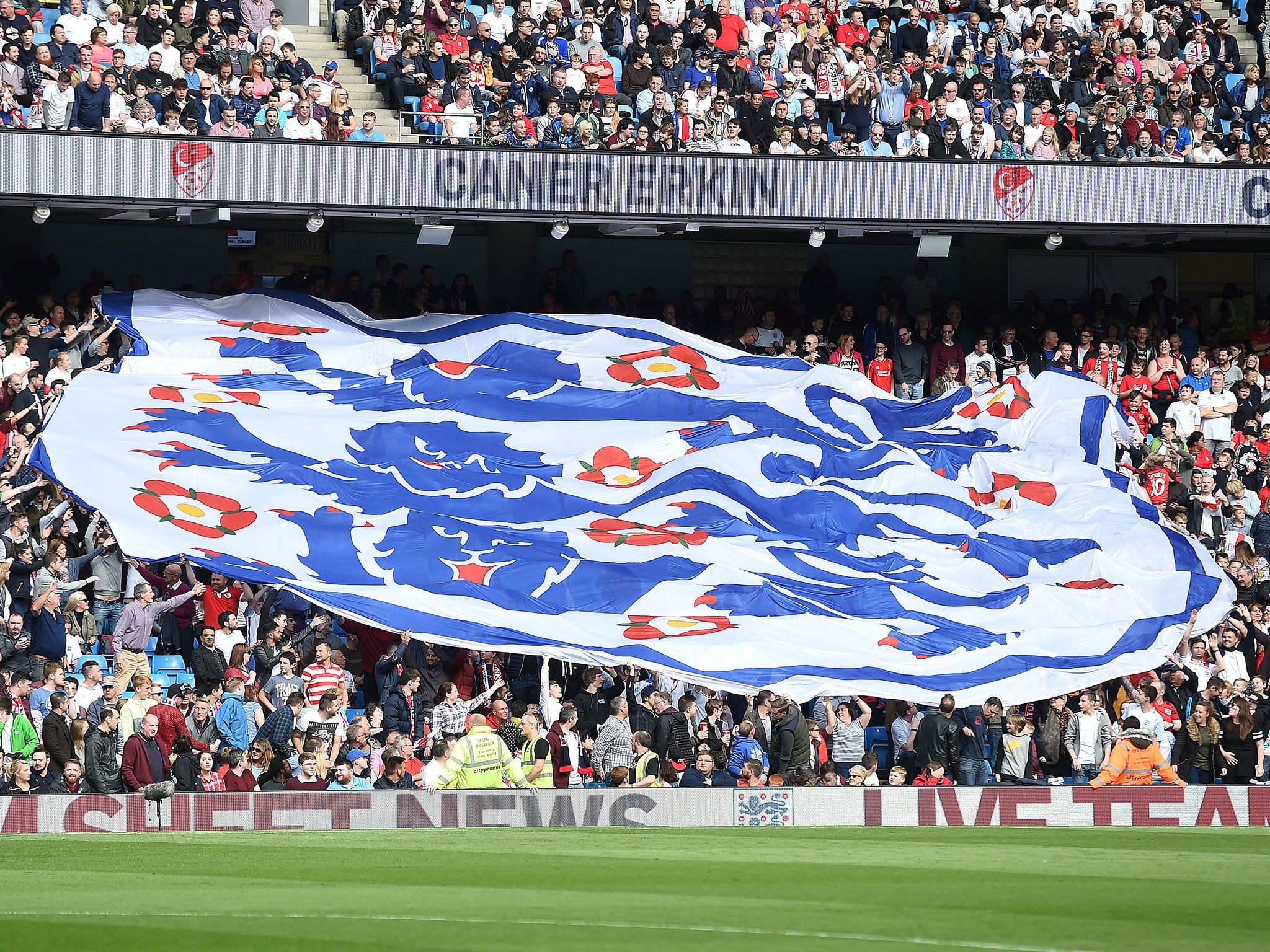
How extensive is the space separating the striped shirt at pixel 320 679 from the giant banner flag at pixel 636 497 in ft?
1.77

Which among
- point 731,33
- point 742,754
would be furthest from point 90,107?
point 742,754

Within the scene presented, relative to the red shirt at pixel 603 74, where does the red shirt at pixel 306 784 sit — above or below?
below

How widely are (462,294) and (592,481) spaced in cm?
445

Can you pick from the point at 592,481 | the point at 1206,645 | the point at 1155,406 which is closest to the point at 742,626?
the point at 592,481

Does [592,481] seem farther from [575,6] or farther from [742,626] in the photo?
[575,6]

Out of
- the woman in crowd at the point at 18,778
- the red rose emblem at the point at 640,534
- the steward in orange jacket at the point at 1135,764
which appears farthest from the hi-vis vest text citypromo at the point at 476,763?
the steward in orange jacket at the point at 1135,764

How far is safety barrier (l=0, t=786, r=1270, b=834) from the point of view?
46.8 feet

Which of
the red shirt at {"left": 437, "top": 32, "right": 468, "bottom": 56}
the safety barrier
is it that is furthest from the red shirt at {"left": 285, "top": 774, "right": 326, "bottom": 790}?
the red shirt at {"left": 437, "top": 32, "right": 468, "bottom": 56}

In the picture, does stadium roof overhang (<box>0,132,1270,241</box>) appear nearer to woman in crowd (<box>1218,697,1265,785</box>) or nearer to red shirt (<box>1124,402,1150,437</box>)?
red shirt (<box>1124,402,1150,437</box>)

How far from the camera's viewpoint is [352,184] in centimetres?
2292

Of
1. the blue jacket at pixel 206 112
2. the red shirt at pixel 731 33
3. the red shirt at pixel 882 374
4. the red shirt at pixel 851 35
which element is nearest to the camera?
the blue jacket at pixel 206 112

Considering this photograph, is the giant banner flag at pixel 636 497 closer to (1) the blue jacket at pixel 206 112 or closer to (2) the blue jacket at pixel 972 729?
(2) the blue jacket at pixel 972 729

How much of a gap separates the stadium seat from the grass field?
4.74 metres

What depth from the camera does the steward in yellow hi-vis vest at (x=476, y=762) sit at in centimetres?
1548
